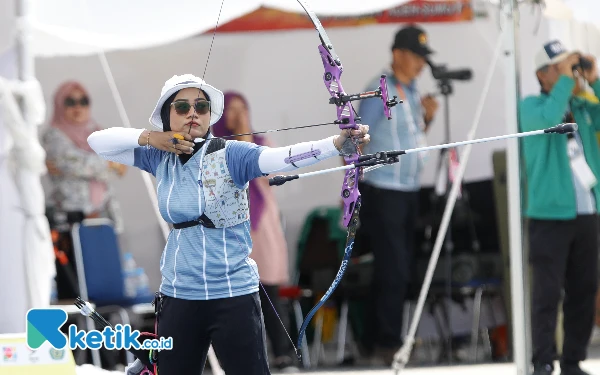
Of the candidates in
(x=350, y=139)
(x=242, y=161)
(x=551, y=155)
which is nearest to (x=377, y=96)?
(x=350, y=139)

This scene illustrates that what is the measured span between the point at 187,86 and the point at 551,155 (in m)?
2.38

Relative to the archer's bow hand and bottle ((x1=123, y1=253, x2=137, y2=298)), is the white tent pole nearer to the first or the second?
the archer's bow hand

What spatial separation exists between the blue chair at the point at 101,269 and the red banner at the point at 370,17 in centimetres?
141

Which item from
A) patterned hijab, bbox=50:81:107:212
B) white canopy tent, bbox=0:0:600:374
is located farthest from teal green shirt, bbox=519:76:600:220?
patterned hijab, bbox=50:81:107:212

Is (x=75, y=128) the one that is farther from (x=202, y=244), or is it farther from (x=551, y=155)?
(x=202, y=244)

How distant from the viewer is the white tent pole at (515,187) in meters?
5.25

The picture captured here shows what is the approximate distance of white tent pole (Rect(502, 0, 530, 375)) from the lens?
5246 mm

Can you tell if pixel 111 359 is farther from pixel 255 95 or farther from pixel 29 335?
pixel 29 335

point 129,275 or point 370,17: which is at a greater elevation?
point 370,17

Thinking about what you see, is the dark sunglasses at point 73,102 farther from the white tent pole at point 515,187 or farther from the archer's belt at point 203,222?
the archer's belt at point 203,222

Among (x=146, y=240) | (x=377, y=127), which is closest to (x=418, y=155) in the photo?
(x=377, y=127)

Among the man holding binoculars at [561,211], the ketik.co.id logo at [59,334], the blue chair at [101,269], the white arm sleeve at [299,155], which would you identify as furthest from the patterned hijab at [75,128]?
the white arm sleeve at [299,155]

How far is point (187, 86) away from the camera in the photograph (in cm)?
356

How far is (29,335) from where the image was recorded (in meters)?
4.67
